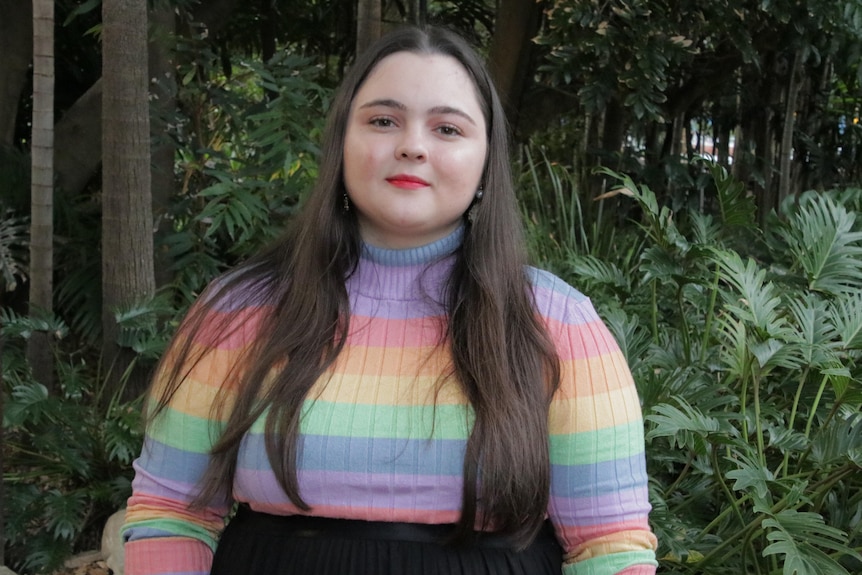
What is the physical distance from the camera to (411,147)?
141 cm

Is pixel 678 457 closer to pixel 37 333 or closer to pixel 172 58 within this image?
pixel 37 333

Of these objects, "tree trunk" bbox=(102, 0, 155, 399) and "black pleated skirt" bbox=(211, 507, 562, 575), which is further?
"tree trunk" bbox=(102, 0, 155, 399)

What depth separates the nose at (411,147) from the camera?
55.6 inches

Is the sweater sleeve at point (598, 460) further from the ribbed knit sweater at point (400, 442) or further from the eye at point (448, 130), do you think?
the eye at point (448, 130)

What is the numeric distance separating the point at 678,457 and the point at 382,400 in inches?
52.4

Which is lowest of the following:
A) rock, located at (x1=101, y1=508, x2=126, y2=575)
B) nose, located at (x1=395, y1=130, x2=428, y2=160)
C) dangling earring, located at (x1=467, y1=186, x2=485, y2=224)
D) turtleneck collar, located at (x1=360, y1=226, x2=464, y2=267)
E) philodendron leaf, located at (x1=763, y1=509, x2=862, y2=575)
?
rock, located at (x1=101, y1=508, x2=126, y2=575)

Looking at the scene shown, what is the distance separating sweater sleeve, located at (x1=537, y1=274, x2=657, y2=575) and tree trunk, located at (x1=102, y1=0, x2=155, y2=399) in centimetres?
198

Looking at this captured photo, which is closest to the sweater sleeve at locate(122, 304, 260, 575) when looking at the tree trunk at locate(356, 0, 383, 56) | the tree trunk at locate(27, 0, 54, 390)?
the tree trunk at locate(27, 0, 54, 390)

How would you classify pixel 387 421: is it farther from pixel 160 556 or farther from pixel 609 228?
pixel 609 228

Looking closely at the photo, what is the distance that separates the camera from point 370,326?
1485 mm

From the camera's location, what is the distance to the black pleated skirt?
4.55ft

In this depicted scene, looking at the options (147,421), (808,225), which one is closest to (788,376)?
(808,225)

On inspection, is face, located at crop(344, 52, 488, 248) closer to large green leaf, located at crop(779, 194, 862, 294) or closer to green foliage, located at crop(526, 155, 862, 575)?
green foliage, located at crop(526, 155, 862, 575)

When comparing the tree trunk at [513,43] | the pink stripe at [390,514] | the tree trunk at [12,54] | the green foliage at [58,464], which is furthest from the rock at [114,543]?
the tree trunk at [513,43]
